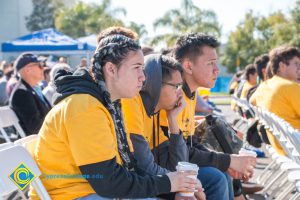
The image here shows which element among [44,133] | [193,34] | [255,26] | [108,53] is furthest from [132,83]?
[255,26]

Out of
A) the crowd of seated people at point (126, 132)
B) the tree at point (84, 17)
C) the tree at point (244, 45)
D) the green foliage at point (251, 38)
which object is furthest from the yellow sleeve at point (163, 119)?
the tree at point (84, 17)

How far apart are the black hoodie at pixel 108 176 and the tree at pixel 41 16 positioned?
2369 inches

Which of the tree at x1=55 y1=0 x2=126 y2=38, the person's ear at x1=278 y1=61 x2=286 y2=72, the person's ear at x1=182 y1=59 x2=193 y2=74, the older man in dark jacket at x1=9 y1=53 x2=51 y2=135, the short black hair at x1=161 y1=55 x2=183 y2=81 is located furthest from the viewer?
the tree at x1=55 y1=0 x2=126 y2=38

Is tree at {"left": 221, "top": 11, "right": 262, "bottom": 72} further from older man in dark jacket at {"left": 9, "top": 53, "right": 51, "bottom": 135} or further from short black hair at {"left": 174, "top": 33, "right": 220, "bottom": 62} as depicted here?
short black hair at {"left": 174, "top": 33, "right": 220, "bottom": 62}

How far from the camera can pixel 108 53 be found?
2.53 m

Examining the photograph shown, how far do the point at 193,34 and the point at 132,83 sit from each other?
1.56 m

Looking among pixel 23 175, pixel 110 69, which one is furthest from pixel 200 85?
pixel 23 175

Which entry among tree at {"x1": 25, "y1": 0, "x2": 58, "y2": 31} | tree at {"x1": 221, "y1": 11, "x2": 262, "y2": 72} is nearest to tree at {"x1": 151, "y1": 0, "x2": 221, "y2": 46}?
tree at {"x1": 221, "y1": 11, "x2": 262, "y2": 72}

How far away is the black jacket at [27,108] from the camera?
18.0 ft

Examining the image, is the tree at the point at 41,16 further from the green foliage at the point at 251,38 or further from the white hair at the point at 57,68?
the white hair at the point at 57,68

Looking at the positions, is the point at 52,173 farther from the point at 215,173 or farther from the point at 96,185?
the point at 215,173

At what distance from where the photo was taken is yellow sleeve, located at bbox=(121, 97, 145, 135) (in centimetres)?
299

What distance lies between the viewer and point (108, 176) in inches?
91.2

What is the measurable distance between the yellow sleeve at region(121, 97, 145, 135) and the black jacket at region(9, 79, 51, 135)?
8.84 ft
